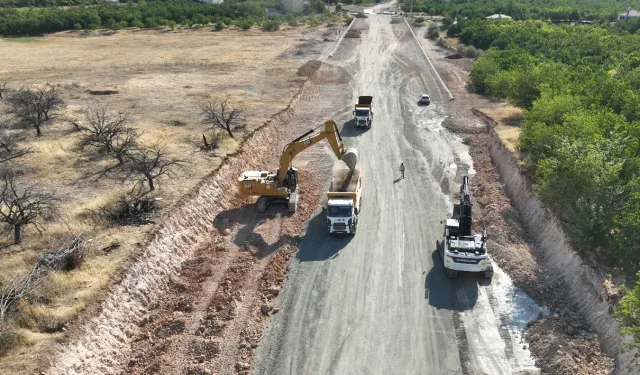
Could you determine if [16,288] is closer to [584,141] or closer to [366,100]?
[584,141]

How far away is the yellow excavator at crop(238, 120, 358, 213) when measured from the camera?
29797mm

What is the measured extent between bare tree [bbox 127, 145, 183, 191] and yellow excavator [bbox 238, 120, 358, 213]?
5.48 meters

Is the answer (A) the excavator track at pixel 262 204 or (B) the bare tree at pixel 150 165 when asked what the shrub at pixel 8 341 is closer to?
(B) the bare tree at pixel 150 165

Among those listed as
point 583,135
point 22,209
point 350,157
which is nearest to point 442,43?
point 583,135

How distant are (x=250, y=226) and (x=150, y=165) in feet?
26.5

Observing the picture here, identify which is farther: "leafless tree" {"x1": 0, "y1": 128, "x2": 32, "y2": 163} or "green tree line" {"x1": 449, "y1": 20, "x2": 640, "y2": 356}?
"leafless tree" {"x1": 0, "y1": 128, "x2": 32, "y2": 163}

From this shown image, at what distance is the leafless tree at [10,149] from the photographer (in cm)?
3366

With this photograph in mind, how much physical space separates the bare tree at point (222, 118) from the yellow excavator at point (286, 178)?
972 centimetres

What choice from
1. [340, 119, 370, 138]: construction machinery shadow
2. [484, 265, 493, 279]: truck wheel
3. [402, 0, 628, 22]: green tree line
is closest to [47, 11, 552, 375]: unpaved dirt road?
[484, 265, 493, 279]: truck wheel

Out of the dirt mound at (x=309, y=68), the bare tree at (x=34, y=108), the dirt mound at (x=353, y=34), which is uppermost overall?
the dirt mound at (x=353, y=34)

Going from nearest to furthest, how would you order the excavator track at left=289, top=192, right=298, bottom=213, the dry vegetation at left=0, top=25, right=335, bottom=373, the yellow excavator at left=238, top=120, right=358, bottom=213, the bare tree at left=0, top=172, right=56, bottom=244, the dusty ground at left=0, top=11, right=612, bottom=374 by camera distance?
1. the dusty ground at left=0, top=11, right=612, bottom=374
2. the dry vegetation at left=0, top=25, right=335, bottom=373
3. the bare tree at left=0, top=172, right=56, bottom=244
4. the yellow excavator at left=238, top=120, right=358, bottom=213
5. the excavator track at left=289, top=192, right=298, bottom=213

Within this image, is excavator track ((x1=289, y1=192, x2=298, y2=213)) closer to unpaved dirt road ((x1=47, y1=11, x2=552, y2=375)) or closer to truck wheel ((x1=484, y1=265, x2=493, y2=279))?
unpaved dirt road ((x1=47, y1=11, x2=552, y2=375))

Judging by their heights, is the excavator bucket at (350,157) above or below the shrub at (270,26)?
below

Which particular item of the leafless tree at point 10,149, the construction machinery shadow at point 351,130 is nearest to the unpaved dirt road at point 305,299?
the construction machinery shadow at point 351,130
